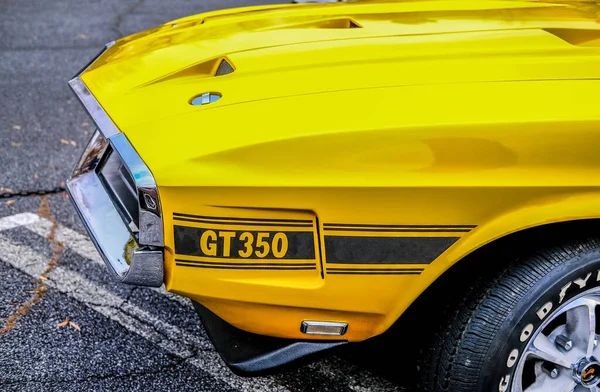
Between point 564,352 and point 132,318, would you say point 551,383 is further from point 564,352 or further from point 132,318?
point 132,318

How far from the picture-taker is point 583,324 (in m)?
2.27

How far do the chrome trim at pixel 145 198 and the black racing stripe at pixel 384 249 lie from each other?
0.48 m

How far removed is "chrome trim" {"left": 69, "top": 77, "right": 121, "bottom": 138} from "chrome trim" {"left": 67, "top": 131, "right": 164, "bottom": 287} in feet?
0.29

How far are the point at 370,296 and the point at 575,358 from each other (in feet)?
2.43

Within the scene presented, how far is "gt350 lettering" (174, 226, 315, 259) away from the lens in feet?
6.55

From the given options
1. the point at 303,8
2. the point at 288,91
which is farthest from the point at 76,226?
the point at 288,91

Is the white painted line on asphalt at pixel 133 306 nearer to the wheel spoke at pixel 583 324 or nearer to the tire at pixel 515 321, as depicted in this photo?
the tire at pixel 515 321

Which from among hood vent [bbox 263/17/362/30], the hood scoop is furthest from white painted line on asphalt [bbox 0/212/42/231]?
hood vent [bbox 263/17/362/30]

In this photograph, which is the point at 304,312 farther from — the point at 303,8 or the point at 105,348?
the point at 303,8

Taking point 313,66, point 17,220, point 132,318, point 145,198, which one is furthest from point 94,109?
point 17,220

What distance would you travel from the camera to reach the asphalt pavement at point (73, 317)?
278 cm

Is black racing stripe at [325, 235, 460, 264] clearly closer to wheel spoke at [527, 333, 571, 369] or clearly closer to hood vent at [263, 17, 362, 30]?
wheel spoke at [527, 333, 571, 369]

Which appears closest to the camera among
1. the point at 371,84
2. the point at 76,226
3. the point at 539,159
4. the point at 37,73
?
the point at 539,159

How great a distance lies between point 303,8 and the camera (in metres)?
3.04
